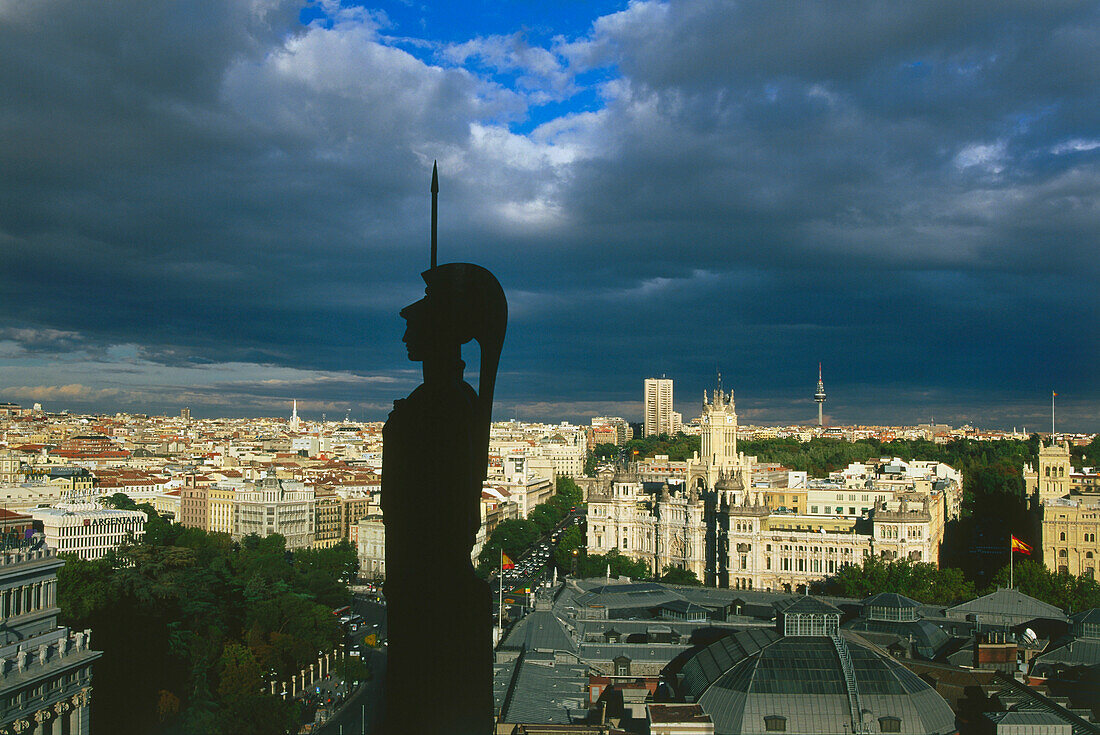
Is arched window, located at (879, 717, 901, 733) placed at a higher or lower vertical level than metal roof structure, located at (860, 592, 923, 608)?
lower

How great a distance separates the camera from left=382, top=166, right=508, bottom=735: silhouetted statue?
5535mm

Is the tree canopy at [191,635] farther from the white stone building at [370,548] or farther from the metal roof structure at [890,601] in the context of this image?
the metal roof structure at [890,601]

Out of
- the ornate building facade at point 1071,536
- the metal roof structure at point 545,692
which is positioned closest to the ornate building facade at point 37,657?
the metal roof structure at point 545,692

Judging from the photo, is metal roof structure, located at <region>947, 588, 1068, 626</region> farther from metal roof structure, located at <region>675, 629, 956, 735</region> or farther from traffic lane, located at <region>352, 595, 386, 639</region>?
traffic lane, located at <region>352, 595, 386, 639</region>

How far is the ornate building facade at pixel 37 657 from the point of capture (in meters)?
32.4

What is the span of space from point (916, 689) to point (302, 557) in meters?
58.2

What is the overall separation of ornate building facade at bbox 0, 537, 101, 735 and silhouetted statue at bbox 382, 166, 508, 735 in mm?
32359

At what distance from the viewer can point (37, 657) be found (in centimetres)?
3506

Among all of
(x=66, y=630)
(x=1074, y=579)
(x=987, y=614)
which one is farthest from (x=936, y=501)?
(x=66, y=630)

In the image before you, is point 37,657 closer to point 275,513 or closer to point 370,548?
point 370,548

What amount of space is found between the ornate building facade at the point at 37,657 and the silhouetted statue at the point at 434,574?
32.4 meters

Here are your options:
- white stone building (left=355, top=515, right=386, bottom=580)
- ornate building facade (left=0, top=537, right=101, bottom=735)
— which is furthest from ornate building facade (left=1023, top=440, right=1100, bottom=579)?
ornate building facade (left=0, top=537, right=101, bottom=735)

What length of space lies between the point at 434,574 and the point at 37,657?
119 feet

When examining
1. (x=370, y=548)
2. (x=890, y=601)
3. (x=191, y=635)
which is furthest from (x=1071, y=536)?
(x=191, y=635)
